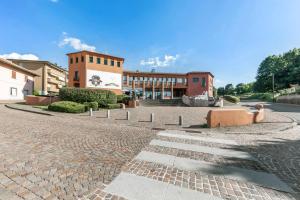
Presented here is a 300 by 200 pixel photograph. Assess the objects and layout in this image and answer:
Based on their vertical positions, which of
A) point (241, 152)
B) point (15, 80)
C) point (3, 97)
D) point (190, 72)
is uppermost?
point (190, 72)

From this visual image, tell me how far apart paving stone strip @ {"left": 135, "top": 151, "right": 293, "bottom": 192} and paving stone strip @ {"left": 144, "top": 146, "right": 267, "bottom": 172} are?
257 mm

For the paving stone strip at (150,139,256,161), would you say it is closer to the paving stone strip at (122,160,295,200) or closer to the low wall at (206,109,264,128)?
the paving stone strip at (122,160,295,200)

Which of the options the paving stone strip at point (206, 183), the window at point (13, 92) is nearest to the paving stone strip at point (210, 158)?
the paving stone strip at point (206, 183)

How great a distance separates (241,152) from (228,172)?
204cm

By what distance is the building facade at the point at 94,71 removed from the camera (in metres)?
30.5

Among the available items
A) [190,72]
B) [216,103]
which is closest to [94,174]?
[216,103]

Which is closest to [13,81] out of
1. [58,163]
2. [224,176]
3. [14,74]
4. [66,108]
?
[14,74]

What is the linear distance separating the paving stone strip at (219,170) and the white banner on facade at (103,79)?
28864 mm

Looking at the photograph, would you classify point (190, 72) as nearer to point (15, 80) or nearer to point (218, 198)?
point (15, 80)

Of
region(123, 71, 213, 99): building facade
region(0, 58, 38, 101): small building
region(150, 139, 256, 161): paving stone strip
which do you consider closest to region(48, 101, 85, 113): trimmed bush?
region(150, 139, 256, 161): paving stone strip

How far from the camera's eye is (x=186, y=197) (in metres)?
3.04

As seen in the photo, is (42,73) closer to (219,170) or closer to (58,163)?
(58,163)

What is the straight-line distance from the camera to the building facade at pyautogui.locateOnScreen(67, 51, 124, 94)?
1202 inches

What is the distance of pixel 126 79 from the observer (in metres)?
43.9
